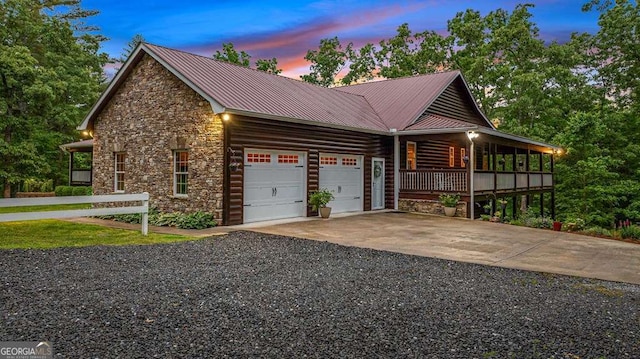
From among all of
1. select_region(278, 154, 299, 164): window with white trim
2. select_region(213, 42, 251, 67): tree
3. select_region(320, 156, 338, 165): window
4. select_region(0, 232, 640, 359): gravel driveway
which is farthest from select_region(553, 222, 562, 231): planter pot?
select_region(213, 42, 251, 67): tree

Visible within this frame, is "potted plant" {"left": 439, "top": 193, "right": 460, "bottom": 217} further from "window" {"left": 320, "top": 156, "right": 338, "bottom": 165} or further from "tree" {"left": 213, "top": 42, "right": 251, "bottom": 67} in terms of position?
"tree" {"left": 213, "top": 42, "right": 251, "bottom": 67}

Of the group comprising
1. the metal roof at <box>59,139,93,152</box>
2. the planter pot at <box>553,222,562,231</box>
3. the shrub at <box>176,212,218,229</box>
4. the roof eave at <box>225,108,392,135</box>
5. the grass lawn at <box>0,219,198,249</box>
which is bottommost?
the grass lawn at <box>0,219,198,249</box>

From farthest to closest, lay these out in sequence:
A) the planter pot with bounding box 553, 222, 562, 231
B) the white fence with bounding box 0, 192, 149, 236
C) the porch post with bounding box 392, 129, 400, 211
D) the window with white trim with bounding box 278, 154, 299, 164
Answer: the porch post with bounding box 392, 129, 400, 211, the window with white trim with bounding box 278, 154, 299, 164, the planter pot with bounding box 553, 222, 562, 231, the white fence with bounding box 0, 192, 149, 236

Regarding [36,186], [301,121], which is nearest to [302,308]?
[301,121]

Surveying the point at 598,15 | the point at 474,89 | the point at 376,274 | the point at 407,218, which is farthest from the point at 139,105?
the point at 598,15

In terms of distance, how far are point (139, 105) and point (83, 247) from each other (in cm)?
776

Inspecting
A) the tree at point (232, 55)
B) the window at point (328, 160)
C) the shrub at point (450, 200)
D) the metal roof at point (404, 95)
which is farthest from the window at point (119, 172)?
the tree at point (232, 55)

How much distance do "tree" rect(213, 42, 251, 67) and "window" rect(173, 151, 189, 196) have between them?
79.8ft

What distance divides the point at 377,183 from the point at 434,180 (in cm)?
232

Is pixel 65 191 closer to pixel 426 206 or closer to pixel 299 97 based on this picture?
pixel 299 97

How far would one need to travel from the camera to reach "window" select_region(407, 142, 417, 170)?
19.3m

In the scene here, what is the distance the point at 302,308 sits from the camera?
509 cm

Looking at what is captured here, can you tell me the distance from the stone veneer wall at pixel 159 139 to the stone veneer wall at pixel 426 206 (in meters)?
8.29

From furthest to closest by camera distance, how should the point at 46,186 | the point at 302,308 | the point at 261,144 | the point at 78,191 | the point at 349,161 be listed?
the point at 46,186 → the point at 78,191 → the point at 349,161 → the point at 261,144 → the point at 302,308
